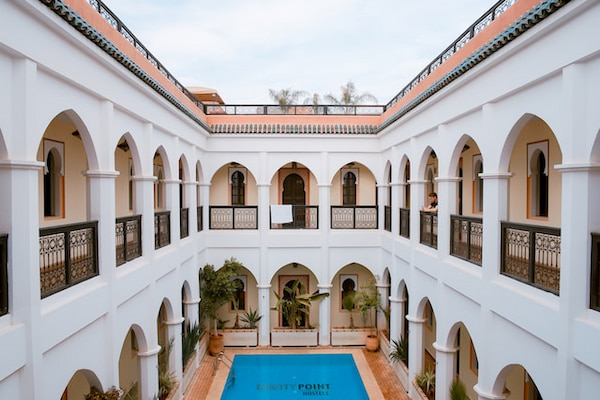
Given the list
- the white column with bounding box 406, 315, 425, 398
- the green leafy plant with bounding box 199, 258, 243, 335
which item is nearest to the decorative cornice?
the green leafy plant with bounding box 199, 258, 243, 335

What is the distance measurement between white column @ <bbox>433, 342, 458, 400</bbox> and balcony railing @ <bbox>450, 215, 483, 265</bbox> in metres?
2.12

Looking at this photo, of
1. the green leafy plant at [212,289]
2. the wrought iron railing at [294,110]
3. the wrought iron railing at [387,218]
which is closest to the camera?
the wrought iron railing at [387,218]

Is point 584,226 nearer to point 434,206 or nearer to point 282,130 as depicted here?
point 434,206

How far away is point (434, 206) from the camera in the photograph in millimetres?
11812

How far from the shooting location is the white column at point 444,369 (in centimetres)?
1000

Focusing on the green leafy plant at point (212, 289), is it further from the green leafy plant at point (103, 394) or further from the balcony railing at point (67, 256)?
the balcony railing at point (67, 256)

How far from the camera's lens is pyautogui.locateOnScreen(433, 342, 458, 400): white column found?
10000 mm

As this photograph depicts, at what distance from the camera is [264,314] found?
54.9ft

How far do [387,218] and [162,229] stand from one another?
781 cm

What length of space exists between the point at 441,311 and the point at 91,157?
25.5 ft

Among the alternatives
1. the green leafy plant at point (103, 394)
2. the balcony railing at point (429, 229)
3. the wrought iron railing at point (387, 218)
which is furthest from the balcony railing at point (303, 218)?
the green leafy plant at point (103, 394)

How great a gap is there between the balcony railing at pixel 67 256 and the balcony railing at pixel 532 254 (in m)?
6.70

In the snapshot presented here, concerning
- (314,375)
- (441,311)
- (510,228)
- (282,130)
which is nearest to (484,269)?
(510,228)

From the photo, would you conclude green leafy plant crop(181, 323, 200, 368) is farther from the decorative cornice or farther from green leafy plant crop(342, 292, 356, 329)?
the decorative cornice
